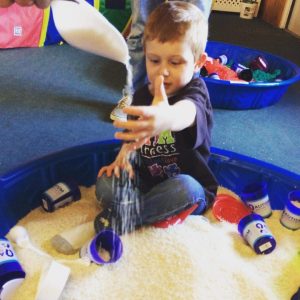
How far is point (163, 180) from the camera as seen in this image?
883mm

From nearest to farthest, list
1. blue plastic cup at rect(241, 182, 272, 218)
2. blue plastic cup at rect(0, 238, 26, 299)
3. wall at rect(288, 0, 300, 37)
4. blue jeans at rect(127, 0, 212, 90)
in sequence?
blue plastic cup at rect(0, 238, 26, 299) → blue plastic cup at rect(241, 182, 272, 218) → blue jeans at rect(127, 0, 212, 90) → wall at rect(288, 0, 300, 37)

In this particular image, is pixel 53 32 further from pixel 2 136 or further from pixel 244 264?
pixel 244 264

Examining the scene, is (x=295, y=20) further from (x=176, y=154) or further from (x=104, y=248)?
(x=104, y=248)

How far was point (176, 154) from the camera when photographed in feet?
2.77

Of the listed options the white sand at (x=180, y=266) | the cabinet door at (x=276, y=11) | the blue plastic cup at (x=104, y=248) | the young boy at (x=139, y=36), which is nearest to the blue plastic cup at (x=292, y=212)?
the white sand at (x=180, y=266)

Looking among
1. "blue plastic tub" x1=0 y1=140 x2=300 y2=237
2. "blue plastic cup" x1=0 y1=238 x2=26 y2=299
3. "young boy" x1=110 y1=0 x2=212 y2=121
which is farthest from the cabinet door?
"blue plastic cup" x1=0 y1=238 x2=26 y2=299

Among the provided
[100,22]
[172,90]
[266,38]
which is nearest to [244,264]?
[172,90]

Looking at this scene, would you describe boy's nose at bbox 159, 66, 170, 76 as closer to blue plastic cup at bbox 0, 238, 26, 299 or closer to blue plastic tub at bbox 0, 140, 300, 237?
blue plastic tub at bbox 0, 140, 300, 237

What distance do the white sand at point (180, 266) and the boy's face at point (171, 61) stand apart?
0.32 m

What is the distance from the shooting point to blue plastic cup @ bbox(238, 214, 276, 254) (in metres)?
0.80

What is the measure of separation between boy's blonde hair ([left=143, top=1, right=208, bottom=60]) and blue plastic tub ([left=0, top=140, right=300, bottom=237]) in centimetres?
32

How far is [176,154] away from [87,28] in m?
0.32

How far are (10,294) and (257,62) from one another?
142cm

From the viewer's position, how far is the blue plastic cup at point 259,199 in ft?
2.98
